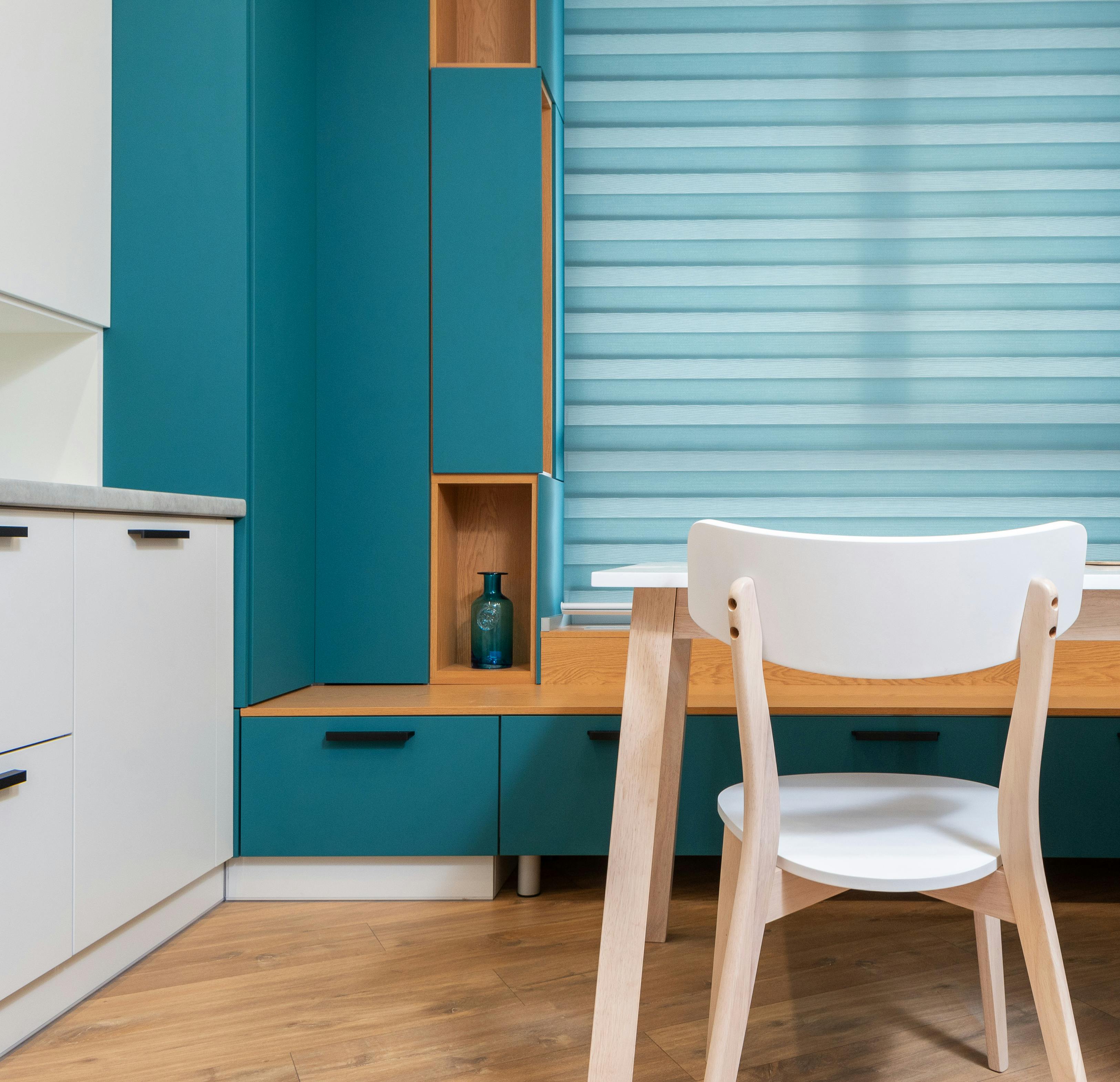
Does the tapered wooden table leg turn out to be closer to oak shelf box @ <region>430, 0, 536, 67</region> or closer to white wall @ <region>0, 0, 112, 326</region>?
white wall @ <region>0, 0, 112, 326</region>

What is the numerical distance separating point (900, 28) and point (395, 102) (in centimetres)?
140

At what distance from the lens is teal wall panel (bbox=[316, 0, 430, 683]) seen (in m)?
2.30

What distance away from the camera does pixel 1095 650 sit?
7.02 ft

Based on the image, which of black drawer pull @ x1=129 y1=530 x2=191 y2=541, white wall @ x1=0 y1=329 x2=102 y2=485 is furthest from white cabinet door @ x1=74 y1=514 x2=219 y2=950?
white wall @ x1=0 y1=329 x2=102 y2=485

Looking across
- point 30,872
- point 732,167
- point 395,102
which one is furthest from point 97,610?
point 732,167

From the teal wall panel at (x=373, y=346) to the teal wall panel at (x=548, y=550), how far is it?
0.27m

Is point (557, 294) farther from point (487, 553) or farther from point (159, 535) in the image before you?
point (159, 535)

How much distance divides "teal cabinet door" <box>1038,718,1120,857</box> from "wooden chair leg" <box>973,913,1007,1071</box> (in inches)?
26.7

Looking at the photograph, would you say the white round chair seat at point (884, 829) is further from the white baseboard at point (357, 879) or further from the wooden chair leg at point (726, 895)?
the white baseboard at point (357, 879)

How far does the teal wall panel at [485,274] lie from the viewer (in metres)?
2.30

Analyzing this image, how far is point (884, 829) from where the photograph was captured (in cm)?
112

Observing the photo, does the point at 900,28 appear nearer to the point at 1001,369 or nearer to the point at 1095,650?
the point at 1001,369

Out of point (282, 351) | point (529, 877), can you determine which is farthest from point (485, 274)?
point (529, 877)

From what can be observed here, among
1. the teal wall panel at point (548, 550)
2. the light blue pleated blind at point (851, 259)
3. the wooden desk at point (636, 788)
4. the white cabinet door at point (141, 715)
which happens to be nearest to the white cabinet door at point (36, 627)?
the white cabinet door at point (141, 715)
